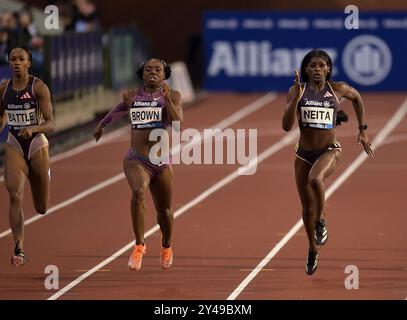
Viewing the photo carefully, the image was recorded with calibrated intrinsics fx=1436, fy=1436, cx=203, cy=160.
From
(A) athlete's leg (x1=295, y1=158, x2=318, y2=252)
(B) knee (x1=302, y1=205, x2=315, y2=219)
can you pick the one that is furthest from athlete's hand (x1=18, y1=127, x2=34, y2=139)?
(B) knee (x1=302, y1=205, x2=315, y2=219)

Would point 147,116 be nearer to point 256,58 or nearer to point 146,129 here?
point 146,129

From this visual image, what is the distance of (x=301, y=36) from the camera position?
29.5 m

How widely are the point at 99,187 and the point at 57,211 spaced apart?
6.49 ft

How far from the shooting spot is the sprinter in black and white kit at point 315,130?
1155 centimetres

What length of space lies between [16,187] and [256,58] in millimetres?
17959

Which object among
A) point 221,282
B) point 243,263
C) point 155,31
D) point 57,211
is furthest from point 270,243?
point 155,31

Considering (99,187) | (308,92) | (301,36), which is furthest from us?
(301,36)

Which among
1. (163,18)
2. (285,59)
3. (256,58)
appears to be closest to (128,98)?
(285,59)

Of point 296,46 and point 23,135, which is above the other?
point 23,135

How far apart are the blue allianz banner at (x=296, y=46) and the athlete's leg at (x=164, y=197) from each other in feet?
56.4

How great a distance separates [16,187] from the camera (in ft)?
39.4

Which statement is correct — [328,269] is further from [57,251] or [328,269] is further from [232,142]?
[232,142]

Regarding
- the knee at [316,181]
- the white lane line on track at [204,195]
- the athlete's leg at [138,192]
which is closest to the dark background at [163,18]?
the white lane line on track at [204,195]

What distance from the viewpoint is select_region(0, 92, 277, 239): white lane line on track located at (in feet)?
52.1
